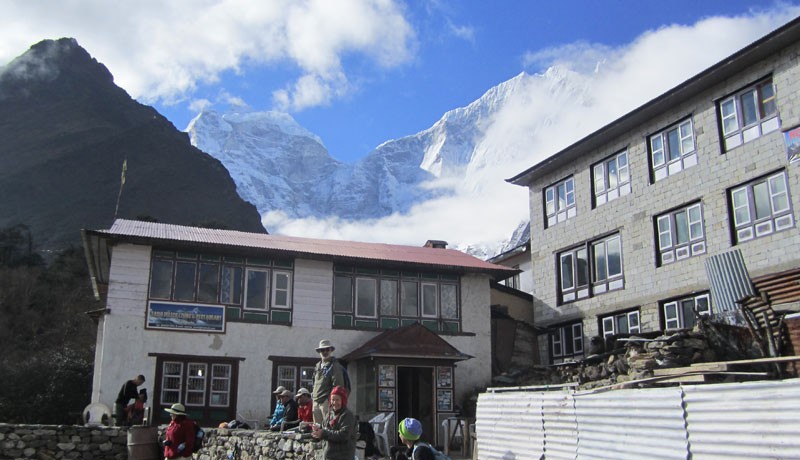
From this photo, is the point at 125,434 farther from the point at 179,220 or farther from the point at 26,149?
the point at 26,149

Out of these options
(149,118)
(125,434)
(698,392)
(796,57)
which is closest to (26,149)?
(149,118)

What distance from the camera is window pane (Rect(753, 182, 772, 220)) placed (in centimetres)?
2072

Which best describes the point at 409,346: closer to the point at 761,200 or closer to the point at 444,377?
the point at 444,377

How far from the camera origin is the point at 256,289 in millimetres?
25062

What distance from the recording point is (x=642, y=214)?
25.0 metres

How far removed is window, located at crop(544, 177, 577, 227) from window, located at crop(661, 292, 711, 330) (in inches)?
231

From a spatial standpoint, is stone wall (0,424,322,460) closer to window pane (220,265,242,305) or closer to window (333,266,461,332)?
window pane (220,265,242,305)

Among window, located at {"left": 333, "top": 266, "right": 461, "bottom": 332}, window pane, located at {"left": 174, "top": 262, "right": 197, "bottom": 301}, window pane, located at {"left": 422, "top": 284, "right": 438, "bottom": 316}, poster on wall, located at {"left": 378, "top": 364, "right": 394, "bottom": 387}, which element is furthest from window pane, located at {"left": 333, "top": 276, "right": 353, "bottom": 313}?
window pane, located at {"left": 174, "top": 262, "right": 197, "bottom": 301}

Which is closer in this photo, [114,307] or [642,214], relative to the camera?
[114,307]

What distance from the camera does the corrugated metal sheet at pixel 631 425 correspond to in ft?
22.7

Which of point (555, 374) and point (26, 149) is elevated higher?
point (26, 149)

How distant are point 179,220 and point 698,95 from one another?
71.8 m

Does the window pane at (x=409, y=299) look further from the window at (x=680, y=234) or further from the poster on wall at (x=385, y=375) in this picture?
the window at (x=680, y=234)

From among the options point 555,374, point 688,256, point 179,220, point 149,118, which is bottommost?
point 555,374
